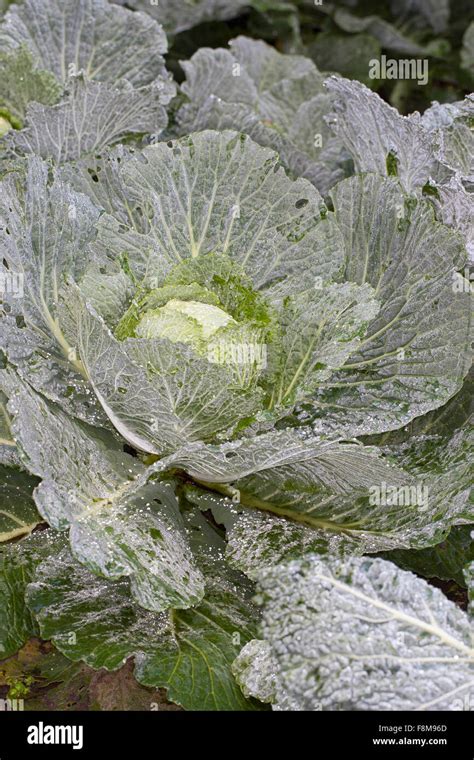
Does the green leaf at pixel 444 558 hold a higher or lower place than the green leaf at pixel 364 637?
higher

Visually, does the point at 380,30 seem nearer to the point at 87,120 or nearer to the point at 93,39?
the point at 93,39

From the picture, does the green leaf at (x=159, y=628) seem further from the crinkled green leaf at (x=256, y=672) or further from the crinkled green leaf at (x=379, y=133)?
the crinkled green leaf at (x=379, y=133)

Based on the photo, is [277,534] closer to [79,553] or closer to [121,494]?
[121,494]

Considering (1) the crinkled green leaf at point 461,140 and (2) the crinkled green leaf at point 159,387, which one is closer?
(2) the crinkled green leaf at point 159,387

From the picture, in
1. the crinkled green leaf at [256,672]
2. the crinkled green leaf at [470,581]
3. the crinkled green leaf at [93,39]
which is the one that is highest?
the crinkled green leaf at [93,39]

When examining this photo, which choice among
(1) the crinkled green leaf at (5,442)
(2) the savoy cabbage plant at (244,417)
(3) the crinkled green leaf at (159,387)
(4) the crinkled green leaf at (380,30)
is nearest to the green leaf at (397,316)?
(2) the savoy cabbage plant at (244,417)

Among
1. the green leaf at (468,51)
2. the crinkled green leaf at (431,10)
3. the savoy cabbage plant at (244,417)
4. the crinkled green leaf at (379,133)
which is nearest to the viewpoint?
the savoy cabbage plant at (244,417)

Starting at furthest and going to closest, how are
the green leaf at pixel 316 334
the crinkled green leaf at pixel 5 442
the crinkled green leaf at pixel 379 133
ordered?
1. the crinkled green leaf at pixel 379 133
2. the crinkled green leaf at pixel 5 442
3. the green leaf at pixel 316 334

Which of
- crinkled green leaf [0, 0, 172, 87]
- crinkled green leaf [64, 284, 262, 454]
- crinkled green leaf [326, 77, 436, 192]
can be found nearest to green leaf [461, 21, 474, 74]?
crinkled green leaf [0, 0, 172, 87]

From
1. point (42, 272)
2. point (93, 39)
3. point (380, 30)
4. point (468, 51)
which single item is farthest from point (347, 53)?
point (42, 272)
